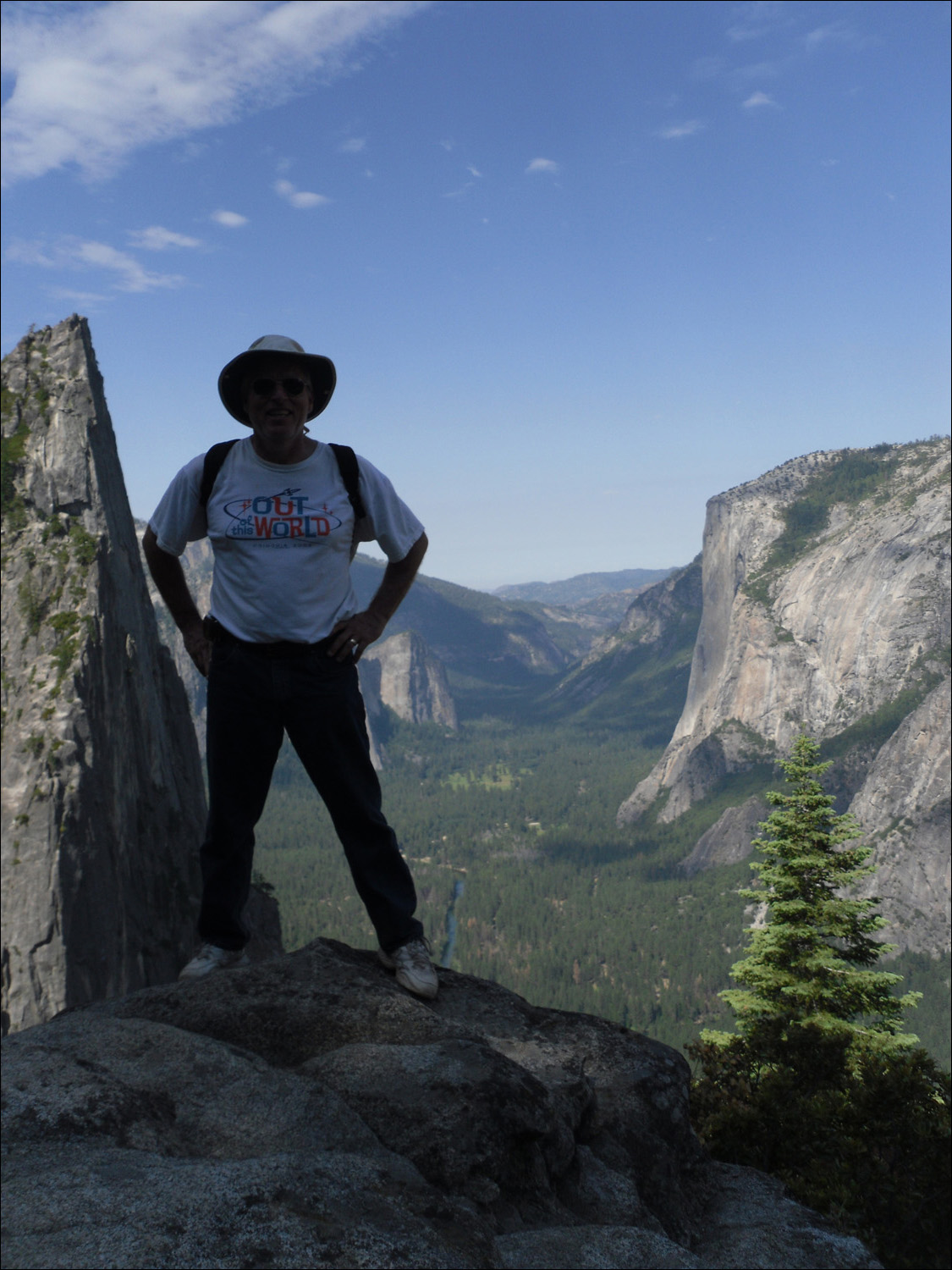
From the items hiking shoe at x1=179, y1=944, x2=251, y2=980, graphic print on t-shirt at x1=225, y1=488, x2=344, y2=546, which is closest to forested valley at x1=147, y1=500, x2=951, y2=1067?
hiking shoe at x1=179, y1=944, x2=251, y2=980

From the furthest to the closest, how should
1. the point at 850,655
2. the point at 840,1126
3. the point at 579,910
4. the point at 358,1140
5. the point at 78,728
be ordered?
the point at 850,655, the point at 579,910, the point at 78,728, the point at 840,1126, the point at 358,1140

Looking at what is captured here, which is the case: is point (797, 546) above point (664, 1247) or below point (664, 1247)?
above

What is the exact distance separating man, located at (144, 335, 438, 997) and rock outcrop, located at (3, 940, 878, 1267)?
2.30ft

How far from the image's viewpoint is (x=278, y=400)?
5156 mm

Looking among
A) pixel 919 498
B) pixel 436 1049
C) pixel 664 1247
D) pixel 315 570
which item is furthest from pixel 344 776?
pixel 919 498

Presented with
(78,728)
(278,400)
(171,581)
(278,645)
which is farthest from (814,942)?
(78,728)

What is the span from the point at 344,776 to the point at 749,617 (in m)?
181

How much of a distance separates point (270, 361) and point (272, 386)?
0.21 metres

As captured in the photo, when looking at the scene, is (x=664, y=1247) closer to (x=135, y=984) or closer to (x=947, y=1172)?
(x=947, y=1172)

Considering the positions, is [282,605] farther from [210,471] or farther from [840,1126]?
[840,1126]

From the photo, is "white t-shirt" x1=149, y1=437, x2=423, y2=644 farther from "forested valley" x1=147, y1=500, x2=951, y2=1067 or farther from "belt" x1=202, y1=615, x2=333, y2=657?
"forested valley" x1=147, y1=500, x2=951, y2=1067

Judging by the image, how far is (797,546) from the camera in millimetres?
182000

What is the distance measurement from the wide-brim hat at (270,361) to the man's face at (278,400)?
0.06m

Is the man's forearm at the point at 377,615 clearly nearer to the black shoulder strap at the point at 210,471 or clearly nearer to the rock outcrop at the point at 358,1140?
the black shoulder strap at the point at 210,471
